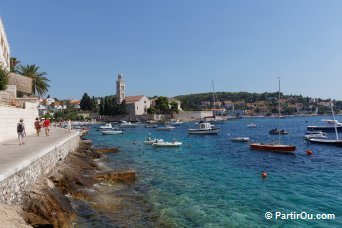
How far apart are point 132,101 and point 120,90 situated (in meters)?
9.56

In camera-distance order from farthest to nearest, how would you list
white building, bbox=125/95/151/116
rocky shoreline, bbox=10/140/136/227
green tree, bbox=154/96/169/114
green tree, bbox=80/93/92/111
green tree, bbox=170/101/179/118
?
green tree, bbox=80/93/92/111
green tree, bbox=170/101/179/118
white building, bbox=125/95/151/116
green tree, bbox=154/96/169/114
rocky shoreline, bbox=10/140/136/227

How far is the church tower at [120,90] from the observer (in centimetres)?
15838

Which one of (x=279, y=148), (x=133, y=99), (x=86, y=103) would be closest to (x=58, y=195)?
(x=279, y=148)

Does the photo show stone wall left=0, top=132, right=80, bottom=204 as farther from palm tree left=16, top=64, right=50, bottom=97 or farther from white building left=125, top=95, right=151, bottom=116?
white building left=125, top=95, right=151, bottom=116

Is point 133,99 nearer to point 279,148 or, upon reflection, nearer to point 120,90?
point 120,90

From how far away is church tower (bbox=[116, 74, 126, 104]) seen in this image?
158375 millimetres

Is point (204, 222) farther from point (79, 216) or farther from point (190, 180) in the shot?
point (190, 180)

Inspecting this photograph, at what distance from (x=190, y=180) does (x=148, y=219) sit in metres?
8.49

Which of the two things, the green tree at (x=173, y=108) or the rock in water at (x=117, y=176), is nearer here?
the rock in water at (x=117, y=176)

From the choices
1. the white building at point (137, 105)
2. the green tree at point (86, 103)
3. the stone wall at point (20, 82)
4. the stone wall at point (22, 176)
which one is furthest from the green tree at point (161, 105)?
the stone wall at point (22, 176)

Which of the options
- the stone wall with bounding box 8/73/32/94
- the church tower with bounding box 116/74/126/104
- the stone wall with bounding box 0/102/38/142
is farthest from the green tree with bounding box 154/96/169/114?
the stone wall with bounding box 0/102/38/142

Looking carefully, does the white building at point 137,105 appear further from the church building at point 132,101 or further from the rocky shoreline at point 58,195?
the rocky shoreline at point 58,195

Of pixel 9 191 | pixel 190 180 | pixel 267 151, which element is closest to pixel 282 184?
pixel 190 180

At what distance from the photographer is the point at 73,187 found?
633 inches
